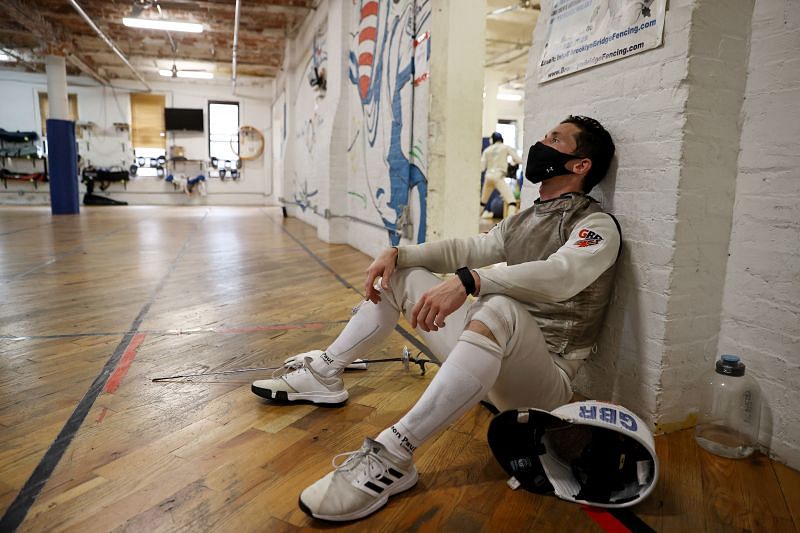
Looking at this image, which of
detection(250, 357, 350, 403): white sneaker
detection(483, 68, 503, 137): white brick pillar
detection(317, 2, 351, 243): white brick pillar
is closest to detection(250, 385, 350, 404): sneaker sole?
detection(250, 357, 350, 403): white sneaker

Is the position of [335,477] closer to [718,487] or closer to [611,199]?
[718,487]

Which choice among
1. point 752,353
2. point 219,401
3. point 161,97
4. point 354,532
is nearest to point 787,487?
point 752,353

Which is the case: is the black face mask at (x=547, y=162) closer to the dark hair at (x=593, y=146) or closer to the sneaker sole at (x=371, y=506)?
the dark hair at (x=593, y=146)

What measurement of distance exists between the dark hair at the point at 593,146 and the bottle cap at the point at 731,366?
0.67m

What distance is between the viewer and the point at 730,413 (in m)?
1.64

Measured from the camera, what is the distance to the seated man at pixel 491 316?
4.15 feet

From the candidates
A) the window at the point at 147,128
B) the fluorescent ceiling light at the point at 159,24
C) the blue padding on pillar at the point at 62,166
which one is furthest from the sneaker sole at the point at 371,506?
the window at the point at 147,128

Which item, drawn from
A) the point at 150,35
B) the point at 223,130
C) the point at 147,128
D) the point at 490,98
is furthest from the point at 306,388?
the point at 147,128

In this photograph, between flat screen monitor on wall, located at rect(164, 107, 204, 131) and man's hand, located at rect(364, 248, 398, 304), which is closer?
man's hand, located at rect(364, 248, 398, 304)

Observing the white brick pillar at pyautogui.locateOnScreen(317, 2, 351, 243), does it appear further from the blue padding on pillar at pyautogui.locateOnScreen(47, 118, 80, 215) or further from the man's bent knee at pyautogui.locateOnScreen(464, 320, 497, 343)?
the blue padding on pillar at pyautogui.locateOnScreen(47, 118, 80, 215)

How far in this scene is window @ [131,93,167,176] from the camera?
1616cm

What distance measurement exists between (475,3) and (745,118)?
2.89 m

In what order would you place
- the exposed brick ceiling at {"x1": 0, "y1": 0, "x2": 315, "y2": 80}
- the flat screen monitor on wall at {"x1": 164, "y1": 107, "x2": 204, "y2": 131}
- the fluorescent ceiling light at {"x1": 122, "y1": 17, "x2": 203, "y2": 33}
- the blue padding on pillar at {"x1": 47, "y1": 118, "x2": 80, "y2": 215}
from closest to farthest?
the fluorescent ceiling light at {"x1": 122, "y1": 17, "x2": 203, "y2": 33}
the exposed brick ceiling at {"x1": 0, "y1": 0, "x2": 315, "y2": 80}
the blue padding on pillar at {"x1": 47, "y1": 118, "x2": 80, "y2": 215}
the flat screen monitor on wall at {"x1": 164, "y1": 107, "x2": 204, "y2": 131}

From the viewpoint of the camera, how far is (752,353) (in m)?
1.59
